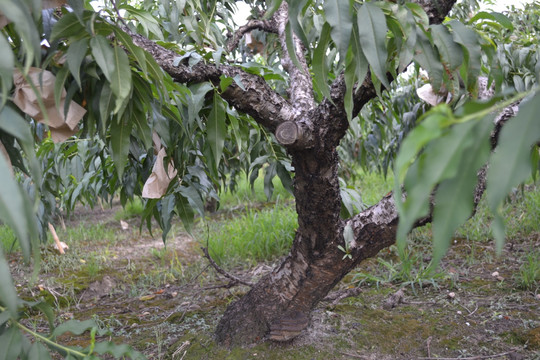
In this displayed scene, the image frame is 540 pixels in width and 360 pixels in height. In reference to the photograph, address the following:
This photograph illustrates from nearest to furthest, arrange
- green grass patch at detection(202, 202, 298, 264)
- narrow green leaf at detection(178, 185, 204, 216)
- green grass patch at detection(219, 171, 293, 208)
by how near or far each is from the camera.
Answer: narrow green leaf at detection(178, 185, 204, 216)
green grass patch at detection(202, 202, 298, 264)
green grass patch at detection(219, 171, 293, 208)

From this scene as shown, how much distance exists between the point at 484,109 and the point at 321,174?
865mm

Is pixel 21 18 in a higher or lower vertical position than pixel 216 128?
higher

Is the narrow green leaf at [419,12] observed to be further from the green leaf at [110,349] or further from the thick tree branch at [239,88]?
the green leaf at [110,349]

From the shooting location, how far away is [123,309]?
195cm

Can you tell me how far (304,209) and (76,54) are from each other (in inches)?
30.0

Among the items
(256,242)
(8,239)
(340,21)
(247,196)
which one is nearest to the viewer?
(340,21)

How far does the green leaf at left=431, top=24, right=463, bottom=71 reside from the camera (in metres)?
0.72

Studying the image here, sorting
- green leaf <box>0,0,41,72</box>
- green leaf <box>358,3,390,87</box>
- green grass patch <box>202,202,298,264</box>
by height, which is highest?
green leaf <box>0,0,41,72</box>

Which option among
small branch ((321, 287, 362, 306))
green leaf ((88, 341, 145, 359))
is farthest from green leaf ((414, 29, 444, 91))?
small branch ((321, 287, 362, 306))

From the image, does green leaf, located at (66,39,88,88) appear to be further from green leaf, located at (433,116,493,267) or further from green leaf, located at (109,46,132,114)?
green leaf, located at (433,116,493,267)

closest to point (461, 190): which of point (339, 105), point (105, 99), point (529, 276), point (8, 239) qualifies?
point (105, 99)

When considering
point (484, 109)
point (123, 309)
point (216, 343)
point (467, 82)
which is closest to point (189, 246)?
point (123, 309)

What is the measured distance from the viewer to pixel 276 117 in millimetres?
1183

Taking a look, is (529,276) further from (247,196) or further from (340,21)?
(247,196)
